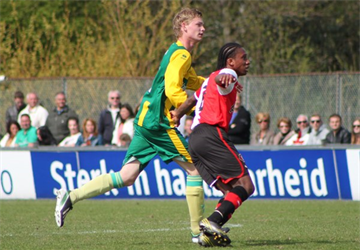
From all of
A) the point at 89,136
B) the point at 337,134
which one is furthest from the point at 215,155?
the point at 89,136

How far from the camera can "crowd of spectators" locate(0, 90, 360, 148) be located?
15.0 meters

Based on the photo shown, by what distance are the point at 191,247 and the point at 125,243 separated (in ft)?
2.34

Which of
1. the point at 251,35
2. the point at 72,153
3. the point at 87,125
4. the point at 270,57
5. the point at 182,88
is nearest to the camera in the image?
the point at 182,88

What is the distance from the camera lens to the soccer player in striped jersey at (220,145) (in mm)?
7402

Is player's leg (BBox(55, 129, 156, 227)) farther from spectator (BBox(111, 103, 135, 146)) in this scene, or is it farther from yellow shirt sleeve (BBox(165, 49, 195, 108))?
spectator (BBox(111, 103, 135, 146))

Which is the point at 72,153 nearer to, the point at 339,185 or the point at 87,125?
the point at 87,125

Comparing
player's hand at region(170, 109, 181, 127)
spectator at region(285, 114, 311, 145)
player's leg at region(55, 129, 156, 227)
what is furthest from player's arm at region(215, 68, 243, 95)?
spectator at region(285, 114, 311, 145)

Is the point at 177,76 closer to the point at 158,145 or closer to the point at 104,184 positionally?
the point at 158,145

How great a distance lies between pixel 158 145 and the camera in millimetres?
8258

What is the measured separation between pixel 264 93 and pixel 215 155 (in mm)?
10071

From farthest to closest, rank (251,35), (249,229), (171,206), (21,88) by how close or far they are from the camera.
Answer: (251,35)
(21,88)
(171,206)
(249,229)

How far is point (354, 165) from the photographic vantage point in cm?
1349

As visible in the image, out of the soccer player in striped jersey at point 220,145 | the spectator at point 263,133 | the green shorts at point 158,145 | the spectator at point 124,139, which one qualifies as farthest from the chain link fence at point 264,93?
the soccer player in striped jersey at point 220,145

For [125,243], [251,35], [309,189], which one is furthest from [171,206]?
[251,35]
